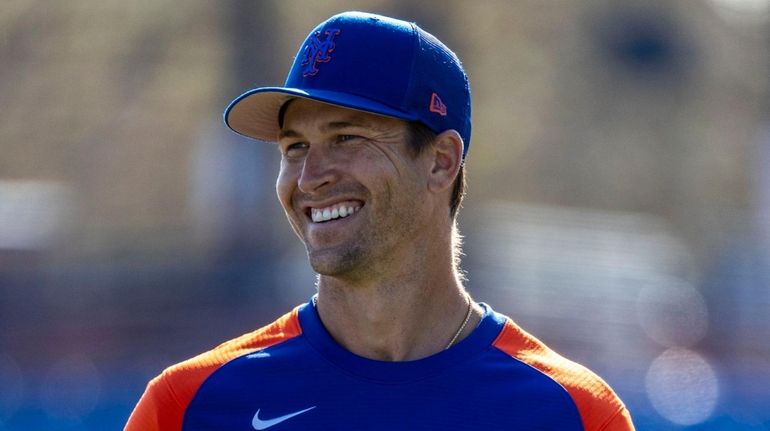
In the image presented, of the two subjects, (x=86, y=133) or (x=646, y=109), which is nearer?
(x=86, y=133)

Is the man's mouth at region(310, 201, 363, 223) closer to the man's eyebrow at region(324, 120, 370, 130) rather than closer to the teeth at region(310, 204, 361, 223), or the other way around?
the teeth at region(310, 204, 361, 223)

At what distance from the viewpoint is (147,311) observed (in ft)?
48.3

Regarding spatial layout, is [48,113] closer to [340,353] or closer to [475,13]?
[475,13]

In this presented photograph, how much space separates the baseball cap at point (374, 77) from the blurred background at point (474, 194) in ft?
25.0

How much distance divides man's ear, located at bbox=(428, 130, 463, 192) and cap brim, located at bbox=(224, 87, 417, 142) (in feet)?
0.46

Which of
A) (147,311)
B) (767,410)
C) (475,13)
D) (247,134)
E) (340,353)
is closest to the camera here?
(340,353)

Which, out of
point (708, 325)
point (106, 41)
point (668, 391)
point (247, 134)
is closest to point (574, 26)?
point (106, 41)

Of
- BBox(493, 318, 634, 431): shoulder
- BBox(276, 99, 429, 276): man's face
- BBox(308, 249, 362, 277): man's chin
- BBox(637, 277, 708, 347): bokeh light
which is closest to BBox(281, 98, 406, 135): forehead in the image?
BBox(276, 99, 429, 276): man's face

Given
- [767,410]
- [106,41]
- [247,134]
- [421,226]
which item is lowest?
[767,410]

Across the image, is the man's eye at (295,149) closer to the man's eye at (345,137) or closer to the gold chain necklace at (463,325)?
the man's eye at (345,137)

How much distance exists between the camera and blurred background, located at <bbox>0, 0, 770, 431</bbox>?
13891 mm

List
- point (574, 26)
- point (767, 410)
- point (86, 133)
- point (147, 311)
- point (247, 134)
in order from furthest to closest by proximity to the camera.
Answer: point (574, 26), point (86, 133), point (147, 311), point (767, 410), point (247, 134)

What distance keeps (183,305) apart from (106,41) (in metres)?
12.6

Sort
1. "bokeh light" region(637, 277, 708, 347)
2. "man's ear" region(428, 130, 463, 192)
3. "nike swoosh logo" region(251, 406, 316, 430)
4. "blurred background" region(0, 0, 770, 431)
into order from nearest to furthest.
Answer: "nike swoosh logo" region(251, 406, 316, 430)
"man's ear" region(428, 130, 463, 192)
"blurred background" region(0, 0, 770, 431)
"bokeh light" region(637, 277, 708, 347)
